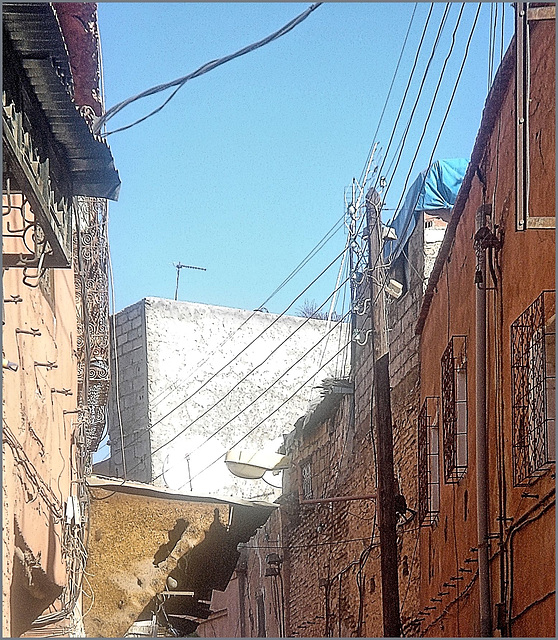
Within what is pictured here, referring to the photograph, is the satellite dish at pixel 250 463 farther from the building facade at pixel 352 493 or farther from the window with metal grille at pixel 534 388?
the window with metal grille at pixel 534 388

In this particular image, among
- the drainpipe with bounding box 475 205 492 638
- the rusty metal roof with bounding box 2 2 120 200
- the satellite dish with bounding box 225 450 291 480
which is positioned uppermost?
the rusty metal roof with bounding box 2 2 120 200

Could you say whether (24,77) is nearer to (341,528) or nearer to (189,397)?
(341,528)

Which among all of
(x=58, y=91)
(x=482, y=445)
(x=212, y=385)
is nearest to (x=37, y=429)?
(x=58, y=91)

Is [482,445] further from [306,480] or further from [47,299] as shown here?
[306,480]

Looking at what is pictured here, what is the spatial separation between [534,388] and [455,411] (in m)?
2.83

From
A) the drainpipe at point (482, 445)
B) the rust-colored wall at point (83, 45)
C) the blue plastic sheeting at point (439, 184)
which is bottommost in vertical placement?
the drainpipe at point (482, 445)

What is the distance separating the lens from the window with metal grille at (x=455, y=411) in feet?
28.1

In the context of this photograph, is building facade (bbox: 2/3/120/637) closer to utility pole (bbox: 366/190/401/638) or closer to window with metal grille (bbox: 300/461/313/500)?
utility pole (bbox: 366/190/401/638)

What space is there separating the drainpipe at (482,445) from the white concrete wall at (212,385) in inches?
501

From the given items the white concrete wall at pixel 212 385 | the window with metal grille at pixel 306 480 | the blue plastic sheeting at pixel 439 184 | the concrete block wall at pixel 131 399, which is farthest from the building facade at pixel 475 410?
the concrete block wall at pixel 131 399

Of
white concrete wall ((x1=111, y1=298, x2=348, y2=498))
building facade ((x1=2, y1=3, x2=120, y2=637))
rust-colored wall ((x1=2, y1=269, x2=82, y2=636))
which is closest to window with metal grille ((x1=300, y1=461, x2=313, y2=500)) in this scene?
white concrete wall ((x1=111, y1=298, x2=348, y2=498))

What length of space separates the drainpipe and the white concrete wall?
12.7m

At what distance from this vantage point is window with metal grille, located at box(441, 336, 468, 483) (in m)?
8.56

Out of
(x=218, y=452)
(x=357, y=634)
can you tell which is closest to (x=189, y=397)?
(x=218, y=452)
